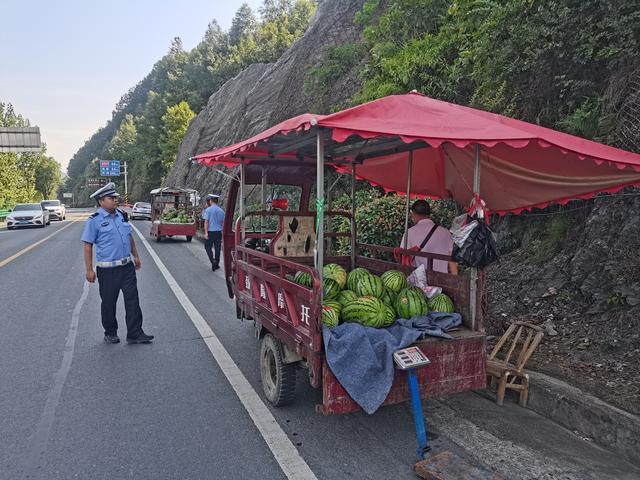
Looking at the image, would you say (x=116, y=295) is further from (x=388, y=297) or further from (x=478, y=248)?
(x=478, y=248)

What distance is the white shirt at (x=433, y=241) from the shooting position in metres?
5.25

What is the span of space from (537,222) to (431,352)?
4686mm

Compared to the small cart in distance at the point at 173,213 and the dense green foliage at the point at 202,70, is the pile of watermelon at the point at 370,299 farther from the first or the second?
the dense green foliage at the point at 202,70

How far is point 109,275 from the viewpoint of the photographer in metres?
6.00

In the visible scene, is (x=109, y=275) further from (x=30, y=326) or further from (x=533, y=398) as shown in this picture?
(x=533, y=398)

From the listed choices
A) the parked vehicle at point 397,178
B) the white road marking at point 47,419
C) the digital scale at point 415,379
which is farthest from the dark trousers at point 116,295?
the digital scale at point 415,379

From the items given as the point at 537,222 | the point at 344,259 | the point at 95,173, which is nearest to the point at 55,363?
the point at 344,259

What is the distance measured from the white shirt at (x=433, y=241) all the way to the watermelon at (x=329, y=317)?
1797 mm

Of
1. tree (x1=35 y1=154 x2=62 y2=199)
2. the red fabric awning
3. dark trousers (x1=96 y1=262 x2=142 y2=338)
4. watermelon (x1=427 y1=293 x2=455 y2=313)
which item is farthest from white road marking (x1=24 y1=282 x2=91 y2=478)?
tree (x1=35 y1=154 x2=62 y2=199)

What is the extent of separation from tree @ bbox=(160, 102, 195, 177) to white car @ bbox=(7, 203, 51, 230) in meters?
26.9

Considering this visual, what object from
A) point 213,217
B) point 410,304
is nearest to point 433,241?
point 410,304

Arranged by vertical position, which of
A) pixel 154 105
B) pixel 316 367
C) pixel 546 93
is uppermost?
pixel 154 105

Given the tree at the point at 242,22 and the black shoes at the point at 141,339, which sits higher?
the tree at the point at 242,22

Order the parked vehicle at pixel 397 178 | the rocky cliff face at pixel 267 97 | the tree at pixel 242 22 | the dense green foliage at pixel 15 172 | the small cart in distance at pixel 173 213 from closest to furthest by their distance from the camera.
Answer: the parked vehicle at pixel 397 178
the small cart in distance at pixel 173 213
the rocky cliff face at pixel 267 97
the dense green foliage at pixel 15 172
the tree at pixel 242 22
